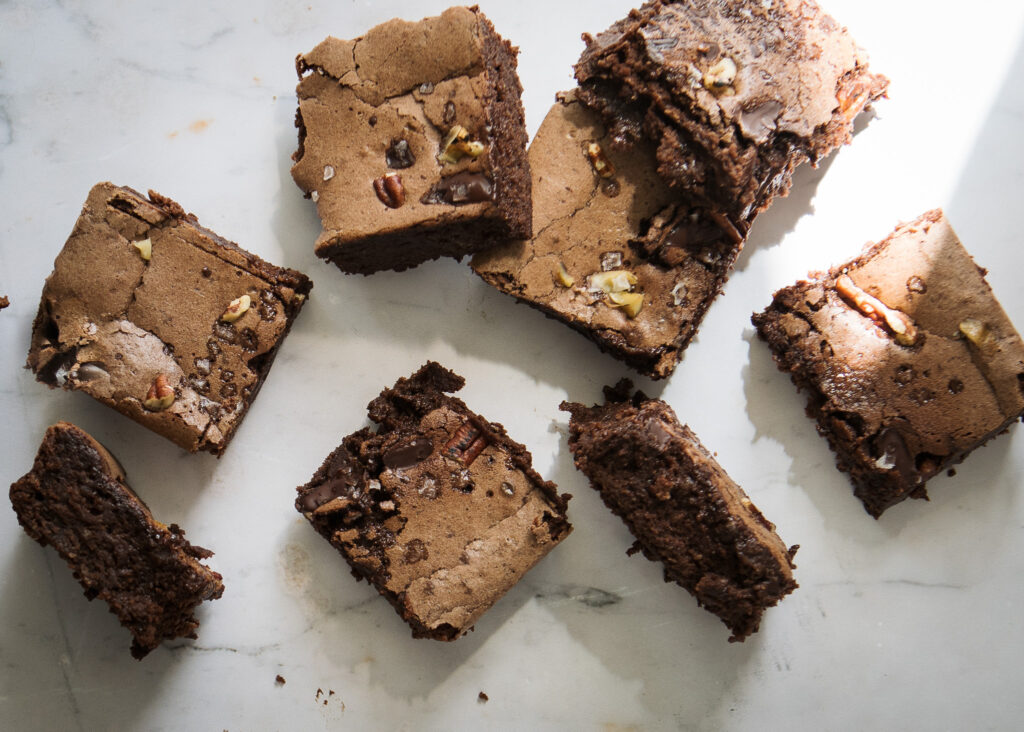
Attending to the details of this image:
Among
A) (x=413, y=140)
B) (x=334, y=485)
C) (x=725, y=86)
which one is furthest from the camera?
(x=334, y=485)

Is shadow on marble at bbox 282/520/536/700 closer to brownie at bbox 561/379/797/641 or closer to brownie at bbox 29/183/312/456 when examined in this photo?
brownie at bbox 561/379/797/641

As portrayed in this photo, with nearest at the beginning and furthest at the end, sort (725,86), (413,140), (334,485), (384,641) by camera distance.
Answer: (725,86), (413,140), (334,485), (384,641)

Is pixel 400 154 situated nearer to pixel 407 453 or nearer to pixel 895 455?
pixel 407 453

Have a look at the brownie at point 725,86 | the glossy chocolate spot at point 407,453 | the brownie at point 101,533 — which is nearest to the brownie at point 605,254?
the brownie at point 725,86

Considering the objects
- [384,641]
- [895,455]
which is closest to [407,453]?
[384,641]

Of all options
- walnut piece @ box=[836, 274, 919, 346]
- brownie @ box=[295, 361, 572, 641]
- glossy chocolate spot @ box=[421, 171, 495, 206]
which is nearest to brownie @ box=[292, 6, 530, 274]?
glossy chocolate spot @ box=[421, 171, 495, 206]

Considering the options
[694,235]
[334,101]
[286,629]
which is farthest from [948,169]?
[286,629]
